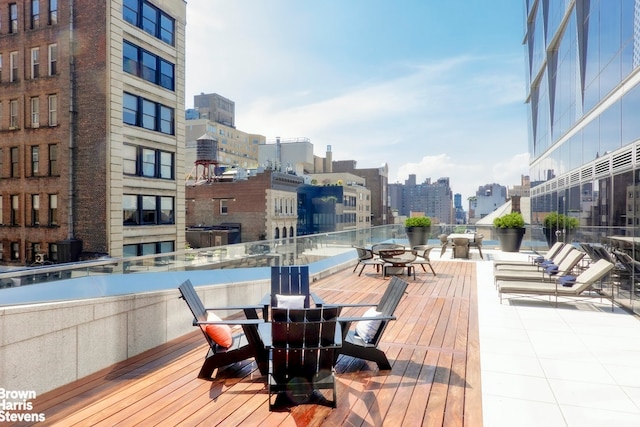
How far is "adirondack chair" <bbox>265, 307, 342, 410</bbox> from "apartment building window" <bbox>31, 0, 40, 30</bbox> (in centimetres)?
3360

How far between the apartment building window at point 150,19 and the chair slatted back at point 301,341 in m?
28.6

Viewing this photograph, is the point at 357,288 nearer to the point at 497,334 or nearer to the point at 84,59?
the point at 497,334

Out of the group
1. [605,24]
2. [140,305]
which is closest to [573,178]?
[605,24]

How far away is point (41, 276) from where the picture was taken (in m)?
4.50

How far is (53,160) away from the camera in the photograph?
1048 inches

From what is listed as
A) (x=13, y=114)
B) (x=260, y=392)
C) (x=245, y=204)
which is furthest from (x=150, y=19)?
(x=260, y=392)

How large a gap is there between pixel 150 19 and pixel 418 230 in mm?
24080

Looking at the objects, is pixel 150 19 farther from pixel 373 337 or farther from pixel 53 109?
pixel 373 337

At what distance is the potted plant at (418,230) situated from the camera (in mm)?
19109

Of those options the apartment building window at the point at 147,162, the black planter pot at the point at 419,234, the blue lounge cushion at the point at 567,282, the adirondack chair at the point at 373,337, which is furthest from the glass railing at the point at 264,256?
the apartment building window at the point at 147,162

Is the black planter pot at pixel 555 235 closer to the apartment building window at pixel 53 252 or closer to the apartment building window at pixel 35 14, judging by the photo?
the apartment building window at pixel 53 252

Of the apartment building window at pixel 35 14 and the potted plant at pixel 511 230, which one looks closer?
the potted plant at pixel 511 230

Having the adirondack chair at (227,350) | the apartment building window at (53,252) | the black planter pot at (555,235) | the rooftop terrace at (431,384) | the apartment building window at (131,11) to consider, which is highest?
the apartment building window at (131,11)

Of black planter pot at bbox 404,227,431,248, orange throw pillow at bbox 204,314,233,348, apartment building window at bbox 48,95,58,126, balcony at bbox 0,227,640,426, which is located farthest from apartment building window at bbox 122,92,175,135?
orange throw pillow at bbox 204,314,233,348
